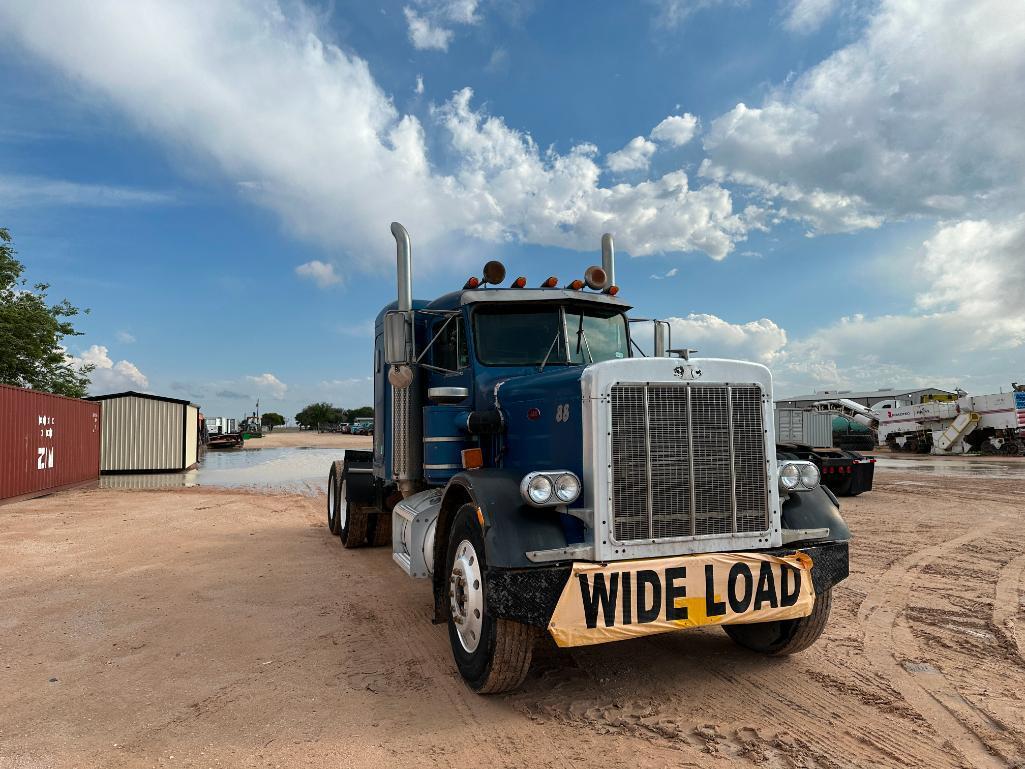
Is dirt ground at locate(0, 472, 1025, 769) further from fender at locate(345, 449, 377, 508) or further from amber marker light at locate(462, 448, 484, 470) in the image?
amber marker light at locate(462, 448, 484, 470)

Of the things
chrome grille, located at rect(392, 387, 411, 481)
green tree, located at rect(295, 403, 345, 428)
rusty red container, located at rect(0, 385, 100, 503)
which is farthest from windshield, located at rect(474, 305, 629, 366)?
green tree, located at rect(295, 403, 345, 428)

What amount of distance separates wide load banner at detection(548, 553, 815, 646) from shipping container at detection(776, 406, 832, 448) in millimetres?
14778

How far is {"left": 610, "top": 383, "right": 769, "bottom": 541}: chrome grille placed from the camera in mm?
3688

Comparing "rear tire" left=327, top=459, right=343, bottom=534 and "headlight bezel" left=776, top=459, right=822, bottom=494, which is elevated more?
Answer: "headlight bezel" left=776, top=459, right=822, bottom=494

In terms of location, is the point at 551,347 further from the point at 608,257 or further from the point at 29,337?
the point at 29,337

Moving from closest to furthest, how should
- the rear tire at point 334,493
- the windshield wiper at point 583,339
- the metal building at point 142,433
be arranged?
the windshield wiper at point 583,339 → the rear tire at point 334,493 → the metal building at point 142,433

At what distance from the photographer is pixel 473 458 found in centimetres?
491

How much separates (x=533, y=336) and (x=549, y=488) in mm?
1821

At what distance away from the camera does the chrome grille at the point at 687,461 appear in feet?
12.1

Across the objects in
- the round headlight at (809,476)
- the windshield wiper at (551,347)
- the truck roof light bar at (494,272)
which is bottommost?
the round headlight at (809,476)

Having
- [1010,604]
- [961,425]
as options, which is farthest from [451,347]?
[961,425]

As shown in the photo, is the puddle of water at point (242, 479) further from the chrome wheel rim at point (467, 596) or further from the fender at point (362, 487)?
the chrome wheel rim at point (467, 596)

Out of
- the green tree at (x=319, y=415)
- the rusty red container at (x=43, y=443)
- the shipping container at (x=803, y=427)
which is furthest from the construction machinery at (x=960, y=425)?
the green tree at (x=319, y=415)

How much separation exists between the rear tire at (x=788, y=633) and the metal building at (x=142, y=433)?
23675mm
